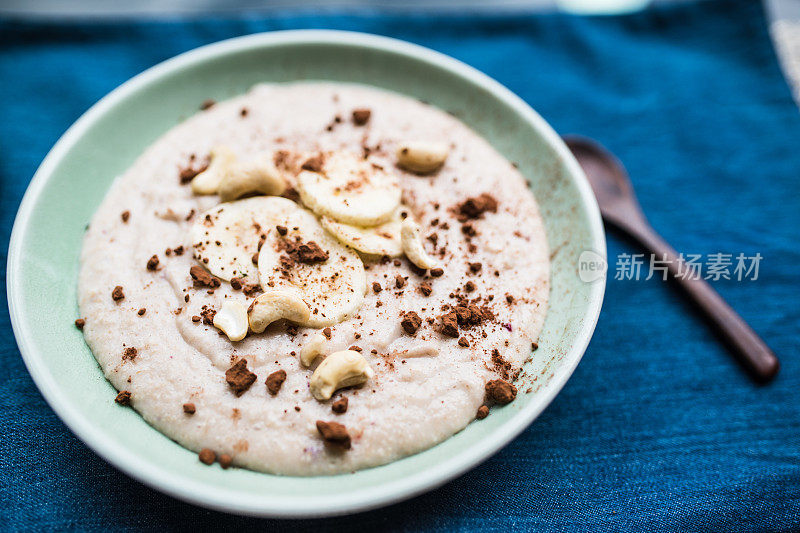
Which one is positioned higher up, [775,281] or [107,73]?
[107,73]

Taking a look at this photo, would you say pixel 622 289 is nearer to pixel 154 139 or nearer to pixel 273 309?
pixel 273 309

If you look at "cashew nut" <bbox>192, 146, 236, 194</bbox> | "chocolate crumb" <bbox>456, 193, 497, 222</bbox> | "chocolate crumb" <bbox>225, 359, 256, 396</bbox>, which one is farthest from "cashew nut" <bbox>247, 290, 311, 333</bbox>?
"chocolate crumb" <bbox>456, 193, 497, 222</bbox>

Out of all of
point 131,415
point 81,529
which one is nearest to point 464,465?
point 131,415

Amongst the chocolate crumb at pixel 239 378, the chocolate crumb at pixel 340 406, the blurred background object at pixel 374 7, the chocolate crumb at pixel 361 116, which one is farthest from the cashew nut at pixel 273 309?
the blurred background object at pixel 374 7

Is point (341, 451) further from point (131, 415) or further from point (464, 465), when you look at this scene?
point (131, 415)

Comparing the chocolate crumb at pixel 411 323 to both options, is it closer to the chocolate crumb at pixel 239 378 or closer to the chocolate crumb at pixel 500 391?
the chocolate crumb at pixel 500 391

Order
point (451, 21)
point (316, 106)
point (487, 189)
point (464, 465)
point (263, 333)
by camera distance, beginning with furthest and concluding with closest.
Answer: point (451, 21), point (316, 106), point (487, 189), point (263, 333), point (464, 465)
